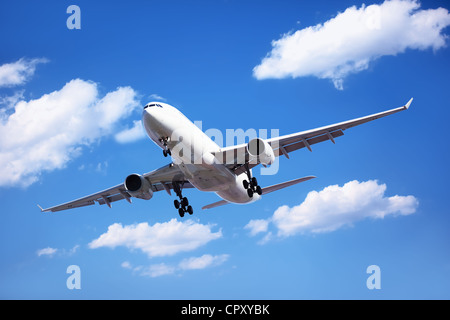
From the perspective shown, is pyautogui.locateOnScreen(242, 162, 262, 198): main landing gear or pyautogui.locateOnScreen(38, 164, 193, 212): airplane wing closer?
pyautogui.locateOnScreen(242, 162, 262, 198): main landing gear

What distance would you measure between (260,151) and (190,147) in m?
3.97

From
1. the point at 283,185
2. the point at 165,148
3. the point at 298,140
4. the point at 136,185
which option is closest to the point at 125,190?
the point at 136,185

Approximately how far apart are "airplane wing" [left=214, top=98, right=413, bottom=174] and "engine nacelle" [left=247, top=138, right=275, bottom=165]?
913mm

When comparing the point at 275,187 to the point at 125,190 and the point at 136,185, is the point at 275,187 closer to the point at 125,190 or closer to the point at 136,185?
the point at 136,185

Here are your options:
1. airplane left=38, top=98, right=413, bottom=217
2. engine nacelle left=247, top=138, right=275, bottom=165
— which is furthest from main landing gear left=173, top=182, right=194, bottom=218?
engine nacelle left=247, top=138, right=275, bottom=165

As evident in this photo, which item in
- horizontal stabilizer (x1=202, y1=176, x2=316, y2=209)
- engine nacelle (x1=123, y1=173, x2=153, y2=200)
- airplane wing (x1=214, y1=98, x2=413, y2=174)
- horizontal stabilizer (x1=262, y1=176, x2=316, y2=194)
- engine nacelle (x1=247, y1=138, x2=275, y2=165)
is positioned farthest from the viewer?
horizontal stabilizer (x1=202, y1=176, x2=316, y2=209)

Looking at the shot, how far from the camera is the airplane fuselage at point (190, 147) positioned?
88.3 ft

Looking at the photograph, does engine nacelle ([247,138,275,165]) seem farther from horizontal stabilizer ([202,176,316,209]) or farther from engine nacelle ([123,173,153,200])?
engine nacelle ([123,173,153,200])

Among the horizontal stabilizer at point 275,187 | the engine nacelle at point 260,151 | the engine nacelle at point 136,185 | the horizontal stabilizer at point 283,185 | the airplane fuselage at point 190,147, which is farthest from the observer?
the horizontal stabilizer at point 275,187

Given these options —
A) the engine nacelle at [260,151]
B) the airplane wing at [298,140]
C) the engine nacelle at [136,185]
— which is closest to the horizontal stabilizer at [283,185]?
→ the airplane wing at [298,140]

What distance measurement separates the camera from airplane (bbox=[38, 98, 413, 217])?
27.3 meters

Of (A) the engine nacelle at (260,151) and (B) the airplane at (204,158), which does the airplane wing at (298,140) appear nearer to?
(B) the airplane at (204,158)

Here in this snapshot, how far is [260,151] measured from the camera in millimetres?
28938

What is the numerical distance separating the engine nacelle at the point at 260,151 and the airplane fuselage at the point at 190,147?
2047 millimetres
